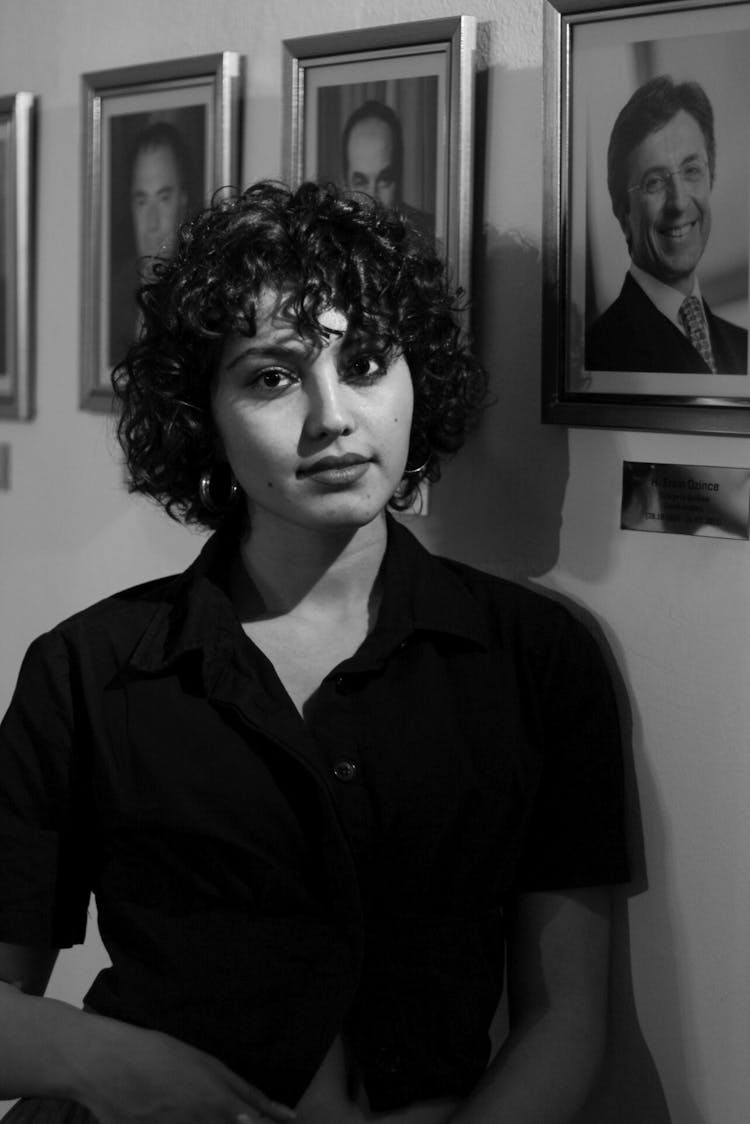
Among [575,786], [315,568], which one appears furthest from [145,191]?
[575,786]

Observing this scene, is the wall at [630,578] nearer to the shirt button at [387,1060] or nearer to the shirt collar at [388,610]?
the shirt collar at [388,610]

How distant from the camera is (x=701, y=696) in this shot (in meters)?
1.28

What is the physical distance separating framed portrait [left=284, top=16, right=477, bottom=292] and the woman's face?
0.71ft

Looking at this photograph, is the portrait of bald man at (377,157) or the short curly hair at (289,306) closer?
the short curly hair at (289,306)

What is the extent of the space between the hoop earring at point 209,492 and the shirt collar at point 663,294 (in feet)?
1.39

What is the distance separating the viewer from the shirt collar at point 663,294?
1255 millimetres

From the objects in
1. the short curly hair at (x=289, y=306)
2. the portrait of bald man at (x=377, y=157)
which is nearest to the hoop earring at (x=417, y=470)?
the short curly hair at (x=289, y=306)

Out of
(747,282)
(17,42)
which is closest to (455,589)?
(747,282)

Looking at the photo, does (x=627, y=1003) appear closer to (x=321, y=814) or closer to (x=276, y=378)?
(x=321, y=814)

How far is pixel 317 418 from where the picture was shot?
1181 millimetres

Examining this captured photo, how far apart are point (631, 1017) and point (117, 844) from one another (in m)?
0.52

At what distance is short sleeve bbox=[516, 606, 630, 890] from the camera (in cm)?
128

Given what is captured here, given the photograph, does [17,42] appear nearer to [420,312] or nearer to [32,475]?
[32,475]

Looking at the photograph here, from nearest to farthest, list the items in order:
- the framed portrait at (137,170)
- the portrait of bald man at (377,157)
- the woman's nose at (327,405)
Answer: the woman's nose at (327,405) < the portrait of bald man at (377,157) < the framed portrait at (137,170)
